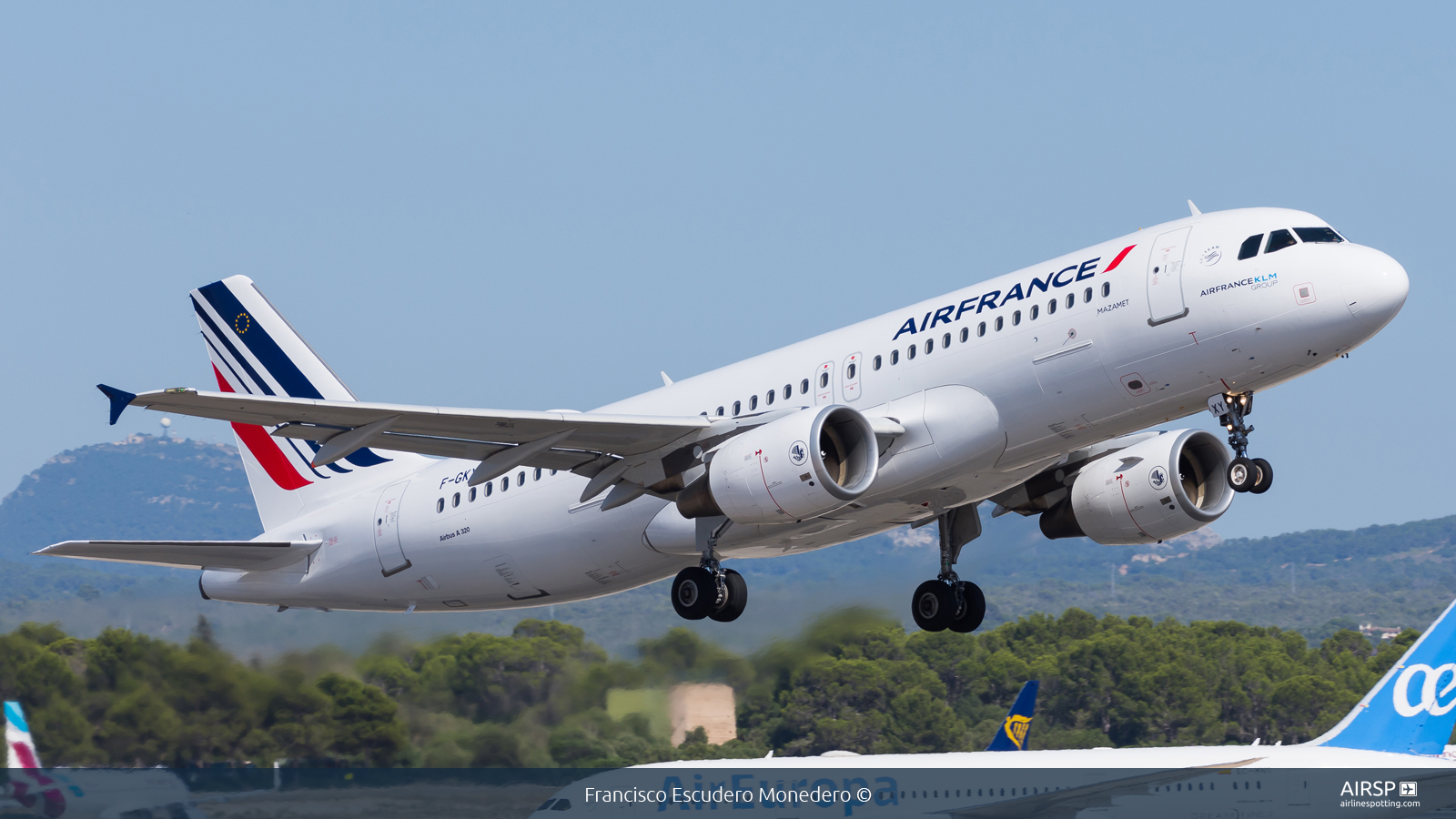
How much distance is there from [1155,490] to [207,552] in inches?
680

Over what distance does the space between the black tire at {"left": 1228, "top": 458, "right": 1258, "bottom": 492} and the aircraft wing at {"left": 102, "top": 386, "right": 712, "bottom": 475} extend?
801 centimetres

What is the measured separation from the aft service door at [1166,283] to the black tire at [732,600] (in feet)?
26.4

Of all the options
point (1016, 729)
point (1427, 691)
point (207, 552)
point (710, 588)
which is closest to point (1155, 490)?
point (710, 588)

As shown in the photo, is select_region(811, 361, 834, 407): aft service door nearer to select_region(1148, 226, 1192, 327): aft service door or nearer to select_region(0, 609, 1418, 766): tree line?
select_region(1148, 226, 1192, 327): aft service door

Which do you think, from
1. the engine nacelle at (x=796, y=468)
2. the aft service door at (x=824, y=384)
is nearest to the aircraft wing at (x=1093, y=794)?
the aft service door at (x=824, y=384)

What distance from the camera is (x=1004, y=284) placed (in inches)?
968

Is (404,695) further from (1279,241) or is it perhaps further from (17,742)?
(1279,241)

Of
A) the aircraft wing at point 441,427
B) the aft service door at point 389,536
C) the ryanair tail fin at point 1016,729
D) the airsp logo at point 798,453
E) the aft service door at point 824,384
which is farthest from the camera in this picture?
the ryanair tail fin at point 1016,729

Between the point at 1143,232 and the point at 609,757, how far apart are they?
14.4m

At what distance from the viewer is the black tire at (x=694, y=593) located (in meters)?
26.5

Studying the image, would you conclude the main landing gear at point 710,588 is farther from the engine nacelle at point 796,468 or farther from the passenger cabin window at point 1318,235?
the passenger cabin window at point 1318,235

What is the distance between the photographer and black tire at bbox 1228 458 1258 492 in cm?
2348

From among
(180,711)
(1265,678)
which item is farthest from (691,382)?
(1265,678)

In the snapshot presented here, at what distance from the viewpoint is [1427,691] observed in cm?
3519
